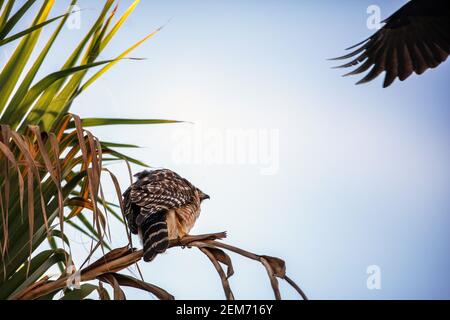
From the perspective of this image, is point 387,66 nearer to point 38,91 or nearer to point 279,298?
point 38,91

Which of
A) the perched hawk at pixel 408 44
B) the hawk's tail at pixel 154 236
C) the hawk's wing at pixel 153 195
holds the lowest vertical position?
the hawk's tail at pixel 154 236

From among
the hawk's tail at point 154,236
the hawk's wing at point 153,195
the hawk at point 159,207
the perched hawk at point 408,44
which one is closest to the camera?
the hawk's tail at point 154,236

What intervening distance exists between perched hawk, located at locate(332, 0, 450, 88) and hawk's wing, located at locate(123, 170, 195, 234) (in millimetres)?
2163

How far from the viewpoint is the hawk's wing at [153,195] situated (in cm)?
336

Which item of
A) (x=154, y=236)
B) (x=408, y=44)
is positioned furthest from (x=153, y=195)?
(x=408, y=44)

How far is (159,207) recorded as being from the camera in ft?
11.3

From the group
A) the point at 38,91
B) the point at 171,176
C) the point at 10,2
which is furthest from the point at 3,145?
the point at 171,176

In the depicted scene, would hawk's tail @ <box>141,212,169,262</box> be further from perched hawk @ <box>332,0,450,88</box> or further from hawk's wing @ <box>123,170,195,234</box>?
perched hawk @ <box>332,0,450,88</box>

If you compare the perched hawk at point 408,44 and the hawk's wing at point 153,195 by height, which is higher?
the perched hawk at point 408,44

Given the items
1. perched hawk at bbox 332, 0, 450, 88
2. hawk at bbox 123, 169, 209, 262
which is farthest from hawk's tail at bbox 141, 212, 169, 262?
perched hawk at bbox 332, 0, 450, 88

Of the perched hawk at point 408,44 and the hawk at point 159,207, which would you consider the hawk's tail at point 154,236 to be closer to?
the hawk at point 159,207

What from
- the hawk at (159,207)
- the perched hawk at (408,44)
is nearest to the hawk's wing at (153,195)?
the hawk at (159,207)
